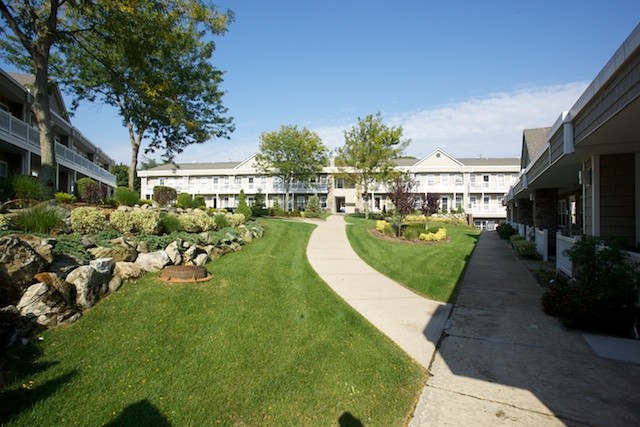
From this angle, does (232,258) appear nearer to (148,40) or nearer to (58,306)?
(58,306)

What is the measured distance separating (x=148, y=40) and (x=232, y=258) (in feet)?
29.8

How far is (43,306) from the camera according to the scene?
468 centimetres

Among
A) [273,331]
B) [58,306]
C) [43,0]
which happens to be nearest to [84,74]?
[43,0]

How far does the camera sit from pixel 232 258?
9375mm

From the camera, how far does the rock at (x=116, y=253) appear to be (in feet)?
21.8

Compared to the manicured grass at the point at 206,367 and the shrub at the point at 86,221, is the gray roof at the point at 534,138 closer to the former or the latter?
the manicured grass at the point at 206,367

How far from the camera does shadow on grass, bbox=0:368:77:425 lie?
10.3ft

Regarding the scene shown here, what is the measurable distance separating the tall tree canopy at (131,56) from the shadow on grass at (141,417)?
10.9m

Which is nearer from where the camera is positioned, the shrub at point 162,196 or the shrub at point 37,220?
the shrub at point 37,220

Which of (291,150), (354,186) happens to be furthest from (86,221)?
(354,186)

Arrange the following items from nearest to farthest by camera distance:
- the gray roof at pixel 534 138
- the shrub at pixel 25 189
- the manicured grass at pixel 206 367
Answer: the manicured grass at pixel 206 367 < the shrub at pixel 25 189 < the gray roof at pixel 534 138

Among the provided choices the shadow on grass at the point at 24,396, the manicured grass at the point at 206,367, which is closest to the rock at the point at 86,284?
the manicured grass at the point at 206,367

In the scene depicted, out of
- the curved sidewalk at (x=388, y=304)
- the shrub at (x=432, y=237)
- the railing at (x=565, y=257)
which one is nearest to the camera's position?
the curved sidewalk at (x=388, y=304)

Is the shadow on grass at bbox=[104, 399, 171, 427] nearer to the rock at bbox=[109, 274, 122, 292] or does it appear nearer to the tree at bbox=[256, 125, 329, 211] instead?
the rock at bbox=[109, 274, 122, 292]
